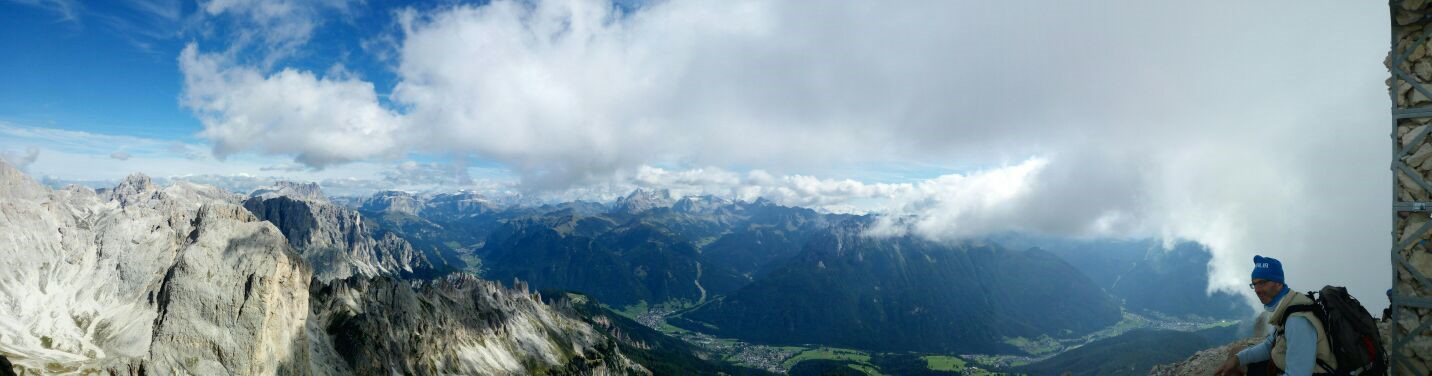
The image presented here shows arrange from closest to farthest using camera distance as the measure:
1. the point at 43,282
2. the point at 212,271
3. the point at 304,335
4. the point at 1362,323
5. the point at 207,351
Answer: the point at 1362,323 → the point at 207,351 → the point at 212,271 → the point at 304,335 → the point at 43,282

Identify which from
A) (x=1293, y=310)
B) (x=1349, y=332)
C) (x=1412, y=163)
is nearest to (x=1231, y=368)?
(x=1293, y=310)

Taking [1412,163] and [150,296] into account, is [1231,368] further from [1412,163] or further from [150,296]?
[150,296]

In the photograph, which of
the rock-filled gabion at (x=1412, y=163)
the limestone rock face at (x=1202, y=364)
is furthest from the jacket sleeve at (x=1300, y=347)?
the limestone rock face at (x=1202, y=364)

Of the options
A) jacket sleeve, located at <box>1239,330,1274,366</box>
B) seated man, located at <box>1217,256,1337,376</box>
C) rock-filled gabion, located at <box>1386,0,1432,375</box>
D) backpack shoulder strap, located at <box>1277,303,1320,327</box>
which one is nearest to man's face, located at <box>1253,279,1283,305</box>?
seated man, located at <box>1217,256,1337,376</box>

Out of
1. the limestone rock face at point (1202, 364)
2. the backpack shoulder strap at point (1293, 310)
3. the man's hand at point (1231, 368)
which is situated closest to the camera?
the backpack shoulder strap at point (1293, 310)

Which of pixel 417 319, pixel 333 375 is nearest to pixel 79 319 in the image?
pixel 417 319

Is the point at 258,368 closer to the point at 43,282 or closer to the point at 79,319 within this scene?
the point at 79,319

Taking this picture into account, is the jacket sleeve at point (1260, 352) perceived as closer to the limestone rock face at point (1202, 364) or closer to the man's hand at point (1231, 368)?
the man's hand at point (1231, 368)

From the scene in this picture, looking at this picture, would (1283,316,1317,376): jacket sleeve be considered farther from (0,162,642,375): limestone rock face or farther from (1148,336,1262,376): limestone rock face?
(0,162,642,375): limestone rock face
